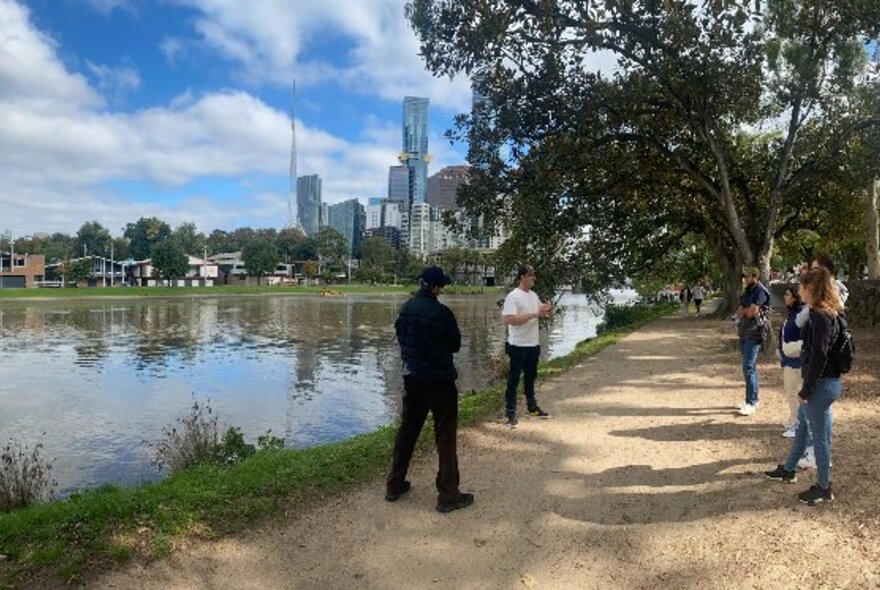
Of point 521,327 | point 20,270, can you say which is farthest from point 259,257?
point 521,327

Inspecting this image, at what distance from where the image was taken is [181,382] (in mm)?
18625

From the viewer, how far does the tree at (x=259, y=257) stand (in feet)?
357

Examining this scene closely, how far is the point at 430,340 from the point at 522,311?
2.87 metres

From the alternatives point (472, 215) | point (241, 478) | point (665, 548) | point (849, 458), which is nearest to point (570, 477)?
point (665, 548)

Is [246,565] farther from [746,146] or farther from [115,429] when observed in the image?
[746,146]

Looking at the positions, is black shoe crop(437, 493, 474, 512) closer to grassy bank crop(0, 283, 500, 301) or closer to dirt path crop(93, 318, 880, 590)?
dirt path crop(93, 318, 880, 590)

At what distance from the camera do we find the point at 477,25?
1178 centimetres

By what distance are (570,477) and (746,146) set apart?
20.2m

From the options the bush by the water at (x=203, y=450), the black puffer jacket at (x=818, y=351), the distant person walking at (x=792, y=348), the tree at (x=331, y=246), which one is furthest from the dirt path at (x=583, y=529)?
the tree at (x=331, y=246)

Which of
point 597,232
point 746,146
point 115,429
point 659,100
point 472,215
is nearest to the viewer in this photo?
point 115,429

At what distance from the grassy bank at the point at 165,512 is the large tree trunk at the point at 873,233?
21069 millimetres

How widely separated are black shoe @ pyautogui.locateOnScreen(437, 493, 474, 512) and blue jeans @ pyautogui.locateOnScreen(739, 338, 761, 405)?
4.82m

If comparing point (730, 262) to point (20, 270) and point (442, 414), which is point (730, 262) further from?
point (20, 270)

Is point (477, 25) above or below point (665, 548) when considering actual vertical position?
above
